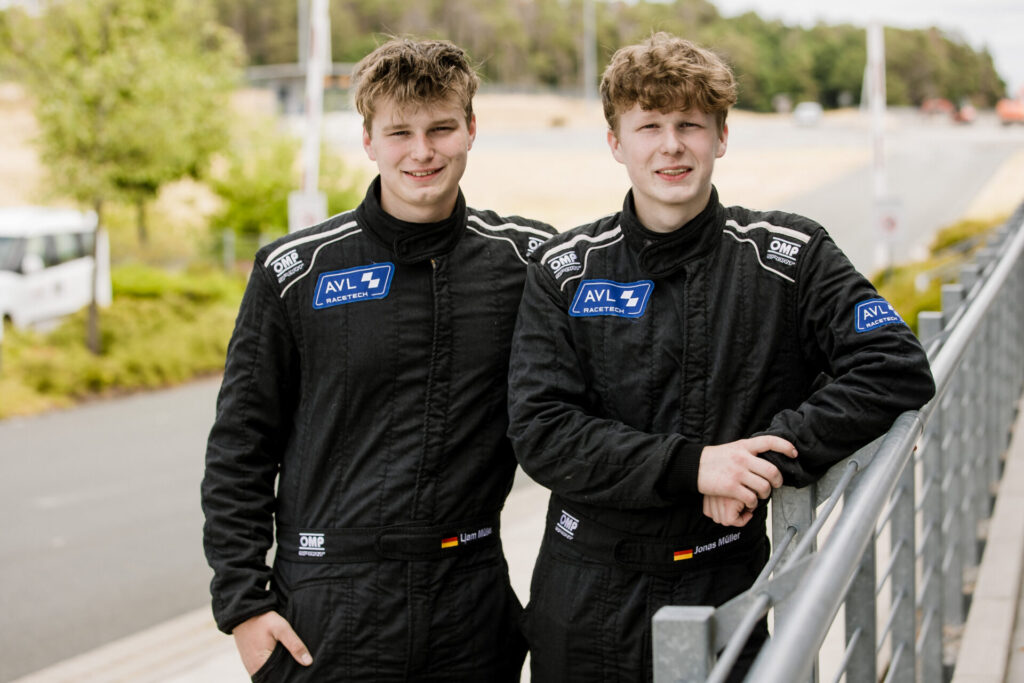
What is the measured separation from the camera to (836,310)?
2.35 meters

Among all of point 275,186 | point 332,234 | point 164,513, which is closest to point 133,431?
point 164,513

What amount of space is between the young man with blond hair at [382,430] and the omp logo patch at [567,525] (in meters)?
0.27

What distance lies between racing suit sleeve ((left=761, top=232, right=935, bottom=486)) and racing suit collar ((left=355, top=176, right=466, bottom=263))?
2.82 ft

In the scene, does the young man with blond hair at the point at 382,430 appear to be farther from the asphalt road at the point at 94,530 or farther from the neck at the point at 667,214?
the asphalt road at the point at 94,530

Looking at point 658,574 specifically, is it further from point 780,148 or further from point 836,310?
point 780,148

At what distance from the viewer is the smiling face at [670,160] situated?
238cm

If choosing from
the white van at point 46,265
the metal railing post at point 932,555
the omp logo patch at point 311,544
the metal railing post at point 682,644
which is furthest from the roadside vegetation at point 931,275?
the white van at point 46,265

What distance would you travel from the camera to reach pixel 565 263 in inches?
98.6

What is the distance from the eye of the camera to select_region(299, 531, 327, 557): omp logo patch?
8.80 feet

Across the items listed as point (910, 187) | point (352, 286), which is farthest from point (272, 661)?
point (910, 187)

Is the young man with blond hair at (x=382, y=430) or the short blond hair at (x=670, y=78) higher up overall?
→ the short blond hair at (x=670, y=78)

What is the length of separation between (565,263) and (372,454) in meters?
0.63

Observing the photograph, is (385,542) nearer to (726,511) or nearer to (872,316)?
(726,511)

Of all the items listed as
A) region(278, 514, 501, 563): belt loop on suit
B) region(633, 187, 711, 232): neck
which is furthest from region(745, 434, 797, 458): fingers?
region(278, 514, 501, 563): belt loop on suit
